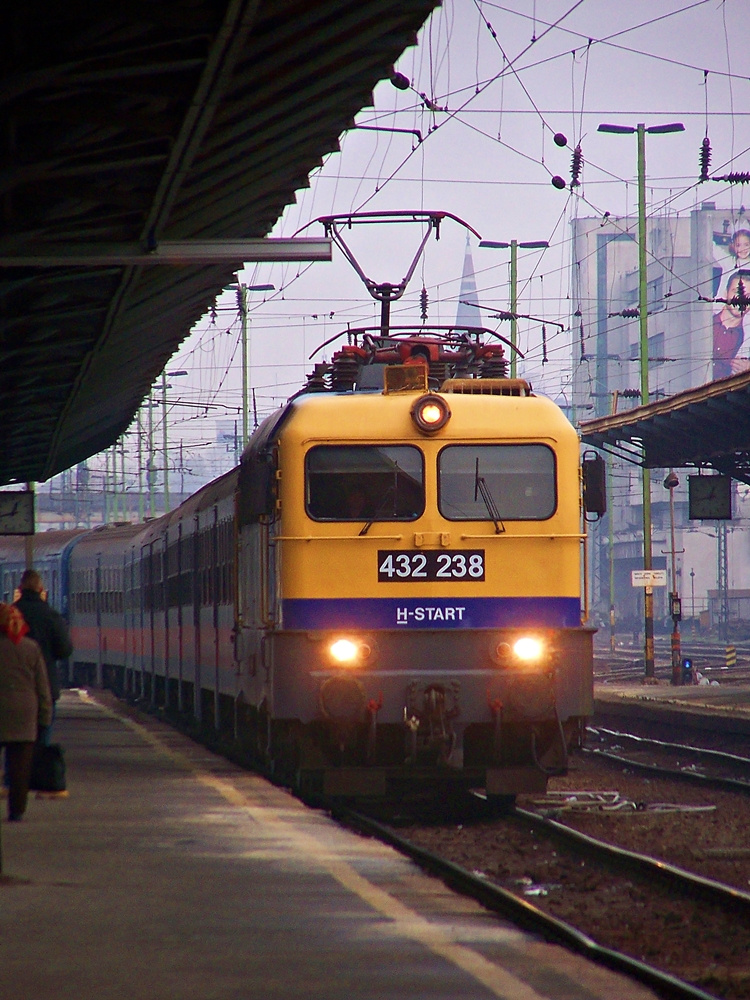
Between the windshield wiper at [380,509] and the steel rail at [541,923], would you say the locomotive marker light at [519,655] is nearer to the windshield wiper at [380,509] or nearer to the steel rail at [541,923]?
the windshield wiper at [380,509]

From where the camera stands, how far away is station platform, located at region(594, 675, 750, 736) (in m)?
23.8

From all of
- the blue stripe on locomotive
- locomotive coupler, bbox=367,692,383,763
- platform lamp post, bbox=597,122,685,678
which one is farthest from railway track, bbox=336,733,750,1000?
platform lamp post, bbox=597,122,685,678

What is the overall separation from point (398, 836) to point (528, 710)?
1.49 m

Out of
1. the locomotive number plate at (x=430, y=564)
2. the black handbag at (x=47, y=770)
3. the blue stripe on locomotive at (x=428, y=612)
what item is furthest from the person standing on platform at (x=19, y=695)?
the locomotive number plate at (x=430, y=564)

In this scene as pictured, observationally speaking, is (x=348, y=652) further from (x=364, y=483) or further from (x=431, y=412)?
(x=431, y=412)

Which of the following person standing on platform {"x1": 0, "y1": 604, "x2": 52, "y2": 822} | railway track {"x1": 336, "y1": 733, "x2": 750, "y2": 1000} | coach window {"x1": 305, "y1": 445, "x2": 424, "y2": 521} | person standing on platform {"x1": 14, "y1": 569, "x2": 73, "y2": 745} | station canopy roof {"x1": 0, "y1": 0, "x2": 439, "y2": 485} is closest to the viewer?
railway track {"x1": 336, "y1": 733, "x2": 750, "y2": 1000}

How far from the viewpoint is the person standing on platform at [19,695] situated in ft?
35.4

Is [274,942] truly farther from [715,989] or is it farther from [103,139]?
[103,139]

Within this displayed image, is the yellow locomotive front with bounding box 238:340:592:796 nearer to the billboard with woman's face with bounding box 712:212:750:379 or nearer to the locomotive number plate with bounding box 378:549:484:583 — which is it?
the locomotive number plate with bounding box 378:549:484:583

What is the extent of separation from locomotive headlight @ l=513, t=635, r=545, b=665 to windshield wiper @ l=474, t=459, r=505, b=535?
80cm

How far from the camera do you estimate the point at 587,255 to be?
119 metres

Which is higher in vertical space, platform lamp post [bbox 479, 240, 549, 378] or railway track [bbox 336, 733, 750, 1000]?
platform lamp post [bbox 479, 240, 549, 378]

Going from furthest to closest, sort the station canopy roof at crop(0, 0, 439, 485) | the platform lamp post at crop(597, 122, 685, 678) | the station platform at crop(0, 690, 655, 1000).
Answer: the platform lamp post at crop(597, 122, 685, 678) < the station canopy roof at crop(0, 0, 439, 485) < the station platform at crop(0, 690, 655, 1000)

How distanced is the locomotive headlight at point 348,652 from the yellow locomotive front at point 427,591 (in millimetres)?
10
